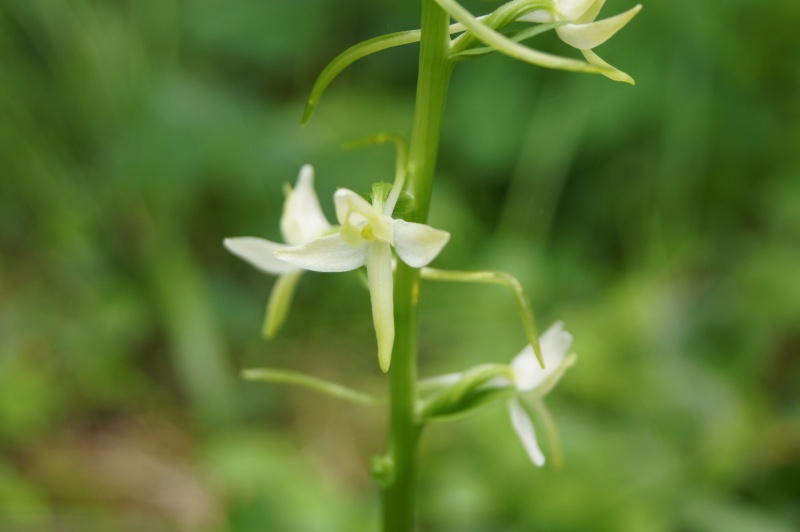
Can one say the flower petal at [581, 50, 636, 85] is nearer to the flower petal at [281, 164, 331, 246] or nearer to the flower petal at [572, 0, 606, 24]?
the flower petal at [572, 0, 606, 24]

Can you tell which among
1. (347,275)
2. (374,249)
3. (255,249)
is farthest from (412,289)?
(347,275)

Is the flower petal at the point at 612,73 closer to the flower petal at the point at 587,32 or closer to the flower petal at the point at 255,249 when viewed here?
the flower petal at the point at 587,32

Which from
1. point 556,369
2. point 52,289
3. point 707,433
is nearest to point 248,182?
point 52,289

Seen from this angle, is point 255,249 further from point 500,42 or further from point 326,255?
point 500,42

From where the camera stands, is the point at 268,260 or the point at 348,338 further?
the point at 348,338

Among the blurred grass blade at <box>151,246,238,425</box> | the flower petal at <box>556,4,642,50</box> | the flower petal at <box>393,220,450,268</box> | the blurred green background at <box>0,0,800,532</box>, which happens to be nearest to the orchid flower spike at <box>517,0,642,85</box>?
the flower petal at <box>556,4,642,50</box>

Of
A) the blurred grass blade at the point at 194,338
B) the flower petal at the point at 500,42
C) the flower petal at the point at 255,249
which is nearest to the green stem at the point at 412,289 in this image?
the flower petal at the point at 500,42

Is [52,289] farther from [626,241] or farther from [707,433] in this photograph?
[707,433]
